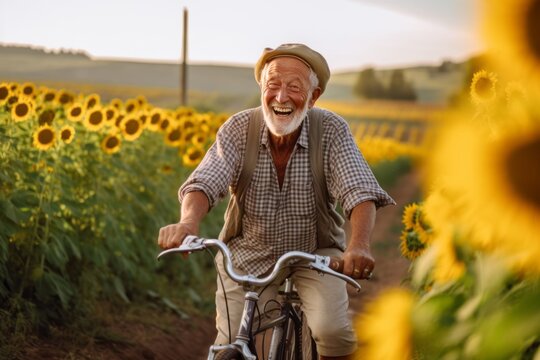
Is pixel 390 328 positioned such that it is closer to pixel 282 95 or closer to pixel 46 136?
pixel 282 95

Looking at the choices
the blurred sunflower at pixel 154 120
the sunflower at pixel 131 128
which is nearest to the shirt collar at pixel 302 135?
the sunflower at pixel 131 128

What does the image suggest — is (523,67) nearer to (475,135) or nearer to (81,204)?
(475,135)

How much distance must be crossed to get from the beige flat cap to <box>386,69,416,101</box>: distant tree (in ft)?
220

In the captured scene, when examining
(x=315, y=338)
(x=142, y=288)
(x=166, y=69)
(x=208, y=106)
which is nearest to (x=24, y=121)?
(x=142, y=288)

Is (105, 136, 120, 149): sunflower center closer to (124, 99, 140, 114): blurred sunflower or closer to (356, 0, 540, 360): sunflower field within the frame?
(124, 99, 140, 114): blurred sunflower

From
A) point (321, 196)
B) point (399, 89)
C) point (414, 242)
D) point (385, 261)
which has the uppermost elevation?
point (321, 196)

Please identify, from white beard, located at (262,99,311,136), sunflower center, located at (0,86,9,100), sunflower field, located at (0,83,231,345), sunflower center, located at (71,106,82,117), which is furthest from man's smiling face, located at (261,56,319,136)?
sunflower center, located at (71,106,82,117)

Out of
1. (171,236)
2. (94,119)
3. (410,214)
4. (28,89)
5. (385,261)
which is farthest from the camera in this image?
(385,261)

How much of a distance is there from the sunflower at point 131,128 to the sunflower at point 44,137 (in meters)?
1.58

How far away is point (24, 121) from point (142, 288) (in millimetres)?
1945

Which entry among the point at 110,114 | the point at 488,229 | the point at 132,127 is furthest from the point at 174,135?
the point at 488,229

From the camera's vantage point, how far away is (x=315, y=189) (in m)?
3.61

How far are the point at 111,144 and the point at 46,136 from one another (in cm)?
107

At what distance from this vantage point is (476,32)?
92cm
